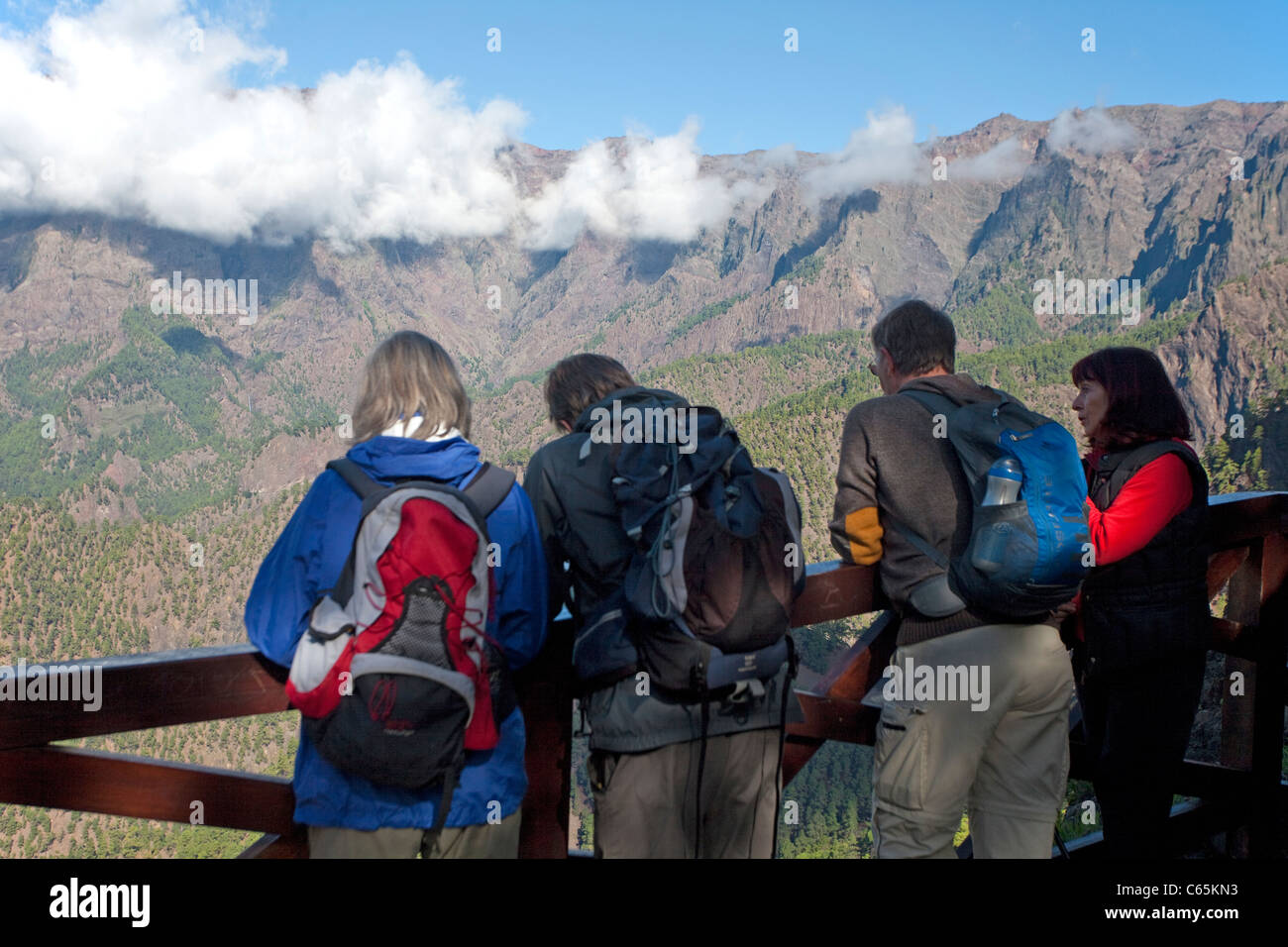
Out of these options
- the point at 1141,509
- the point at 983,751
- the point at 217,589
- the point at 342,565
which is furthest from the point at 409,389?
the point at 217,589

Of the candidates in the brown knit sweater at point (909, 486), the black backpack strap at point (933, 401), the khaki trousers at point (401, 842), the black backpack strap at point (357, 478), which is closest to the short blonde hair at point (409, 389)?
the black backpack strap at point (357, 478)

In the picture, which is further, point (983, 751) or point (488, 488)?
point (983, 751)

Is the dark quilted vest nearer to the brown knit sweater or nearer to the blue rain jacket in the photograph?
the brown knit sweater

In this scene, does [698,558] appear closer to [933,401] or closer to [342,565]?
[342,565]

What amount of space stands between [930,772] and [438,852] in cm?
158

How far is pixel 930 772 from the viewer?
312cm

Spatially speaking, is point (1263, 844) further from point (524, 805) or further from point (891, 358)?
point (524, 805)

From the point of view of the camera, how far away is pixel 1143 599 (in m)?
3.44

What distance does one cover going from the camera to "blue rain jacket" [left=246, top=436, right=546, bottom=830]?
2.46 meters

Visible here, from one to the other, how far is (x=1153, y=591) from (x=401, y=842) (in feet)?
8.84

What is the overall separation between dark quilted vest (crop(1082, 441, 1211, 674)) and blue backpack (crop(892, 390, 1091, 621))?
535mm

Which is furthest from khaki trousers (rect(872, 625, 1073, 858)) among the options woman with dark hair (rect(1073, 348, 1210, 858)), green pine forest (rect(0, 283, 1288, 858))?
green pine forest (rect(0, 283, 1288, 858))

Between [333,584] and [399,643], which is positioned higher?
[333,584]

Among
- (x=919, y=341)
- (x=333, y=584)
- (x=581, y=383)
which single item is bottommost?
(x=333, y=584)
